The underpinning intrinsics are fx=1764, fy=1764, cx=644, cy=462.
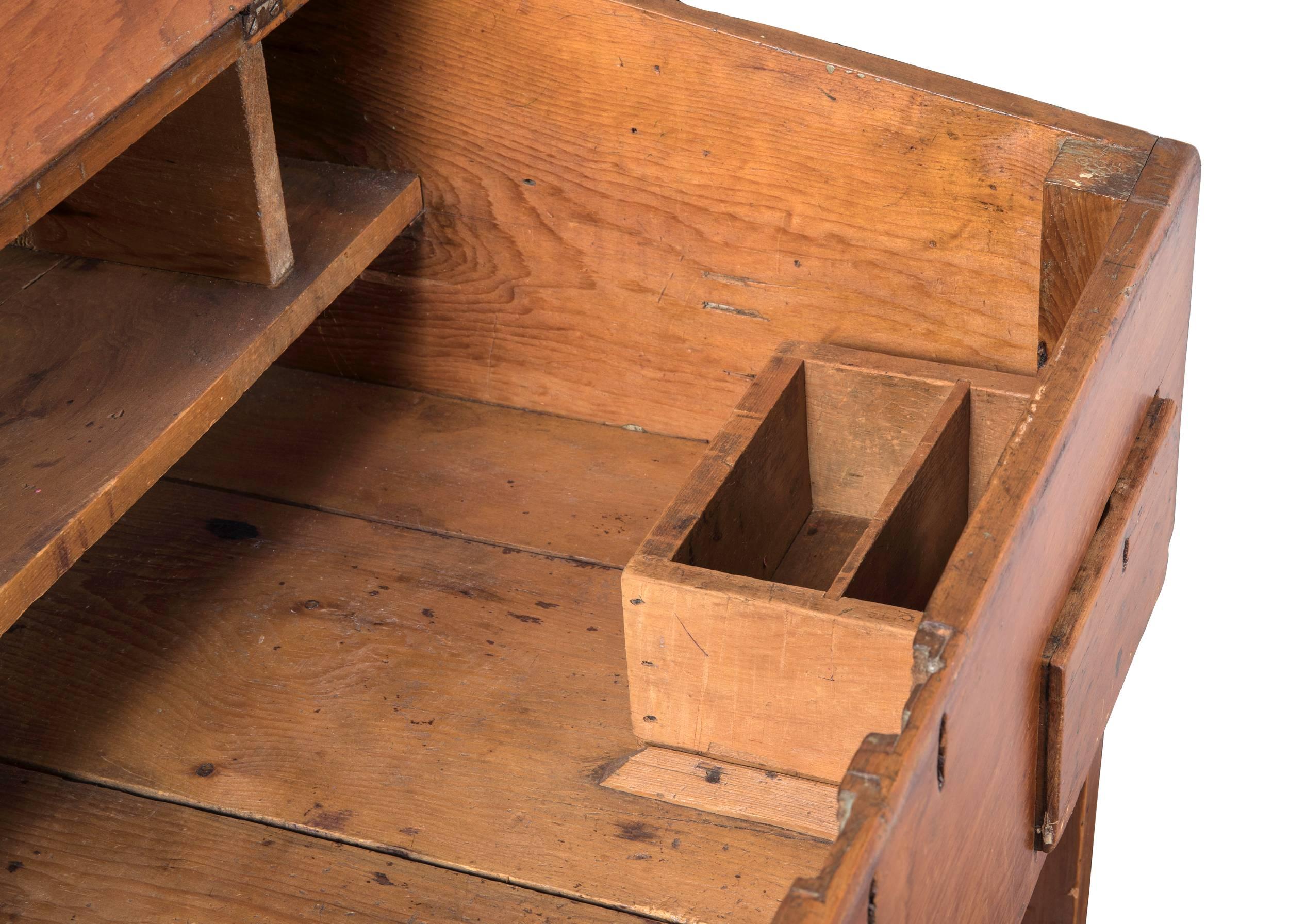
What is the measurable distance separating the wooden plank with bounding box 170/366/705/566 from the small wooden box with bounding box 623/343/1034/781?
17 centimetres

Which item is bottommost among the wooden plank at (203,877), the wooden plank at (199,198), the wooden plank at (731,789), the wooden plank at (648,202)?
the wooden plank at (203,877)

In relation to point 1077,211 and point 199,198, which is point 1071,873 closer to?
point 1077,211

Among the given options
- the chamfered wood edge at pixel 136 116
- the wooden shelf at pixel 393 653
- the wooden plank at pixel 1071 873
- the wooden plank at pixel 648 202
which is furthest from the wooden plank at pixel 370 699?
the wooden plank at pixel 1071 873

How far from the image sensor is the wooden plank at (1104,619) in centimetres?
135

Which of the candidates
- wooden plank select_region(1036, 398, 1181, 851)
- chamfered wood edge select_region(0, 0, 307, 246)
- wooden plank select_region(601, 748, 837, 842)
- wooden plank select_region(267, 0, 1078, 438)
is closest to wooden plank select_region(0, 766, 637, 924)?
wooden plank select_region(601, 748, 837, 842)


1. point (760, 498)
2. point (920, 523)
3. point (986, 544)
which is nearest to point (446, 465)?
point (760, 498)

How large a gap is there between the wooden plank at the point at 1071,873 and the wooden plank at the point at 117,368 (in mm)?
915

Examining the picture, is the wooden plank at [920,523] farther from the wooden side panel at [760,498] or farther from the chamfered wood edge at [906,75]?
the chamfered wood edge at [906,75]

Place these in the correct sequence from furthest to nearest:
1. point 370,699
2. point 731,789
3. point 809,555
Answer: point 809,555 → point 370,699 → point 731,789

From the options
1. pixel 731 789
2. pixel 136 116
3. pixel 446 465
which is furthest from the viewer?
pixel 446 465

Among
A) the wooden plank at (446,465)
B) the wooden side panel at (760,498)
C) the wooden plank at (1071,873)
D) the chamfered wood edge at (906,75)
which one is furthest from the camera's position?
the wooden plank at (1071,873)

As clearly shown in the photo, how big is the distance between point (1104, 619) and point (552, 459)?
0.59 m

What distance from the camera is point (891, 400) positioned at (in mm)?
1583

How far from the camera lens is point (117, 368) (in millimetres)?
1443
